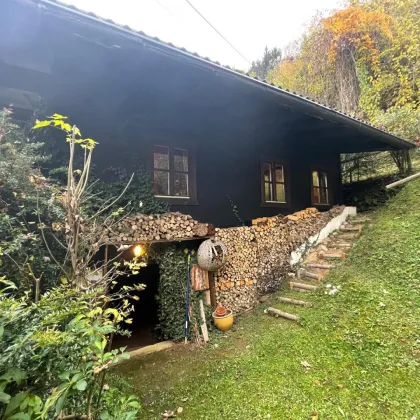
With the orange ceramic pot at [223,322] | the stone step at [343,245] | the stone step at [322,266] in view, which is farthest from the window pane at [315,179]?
the orange ceramic pot at [223,322]

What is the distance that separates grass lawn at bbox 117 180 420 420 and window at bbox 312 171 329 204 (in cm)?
338

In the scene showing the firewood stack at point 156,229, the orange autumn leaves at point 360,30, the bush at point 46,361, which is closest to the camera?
the bush at point 46,361

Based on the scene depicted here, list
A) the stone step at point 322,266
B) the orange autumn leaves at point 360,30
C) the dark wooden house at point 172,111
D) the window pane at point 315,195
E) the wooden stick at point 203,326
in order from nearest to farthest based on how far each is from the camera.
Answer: the dark wooden house at point 172,111, the wooden stick at point 203,326, the stone step at point 322,266, the window pane at point 315,195, the orange autumn leaves at point 360,30

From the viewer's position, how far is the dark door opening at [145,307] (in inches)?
225

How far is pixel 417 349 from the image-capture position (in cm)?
347

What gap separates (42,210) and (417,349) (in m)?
4.92

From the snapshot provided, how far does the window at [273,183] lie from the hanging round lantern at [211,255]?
2.36 metres

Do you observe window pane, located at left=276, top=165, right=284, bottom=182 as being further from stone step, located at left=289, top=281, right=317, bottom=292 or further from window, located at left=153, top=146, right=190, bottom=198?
window, located at left=153, top=146, right=190, bottom=198

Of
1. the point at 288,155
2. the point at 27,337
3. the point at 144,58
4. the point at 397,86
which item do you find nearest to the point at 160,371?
the point at 27,337

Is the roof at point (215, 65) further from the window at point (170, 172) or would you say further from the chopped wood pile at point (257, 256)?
the chopped wood pile at point (257, 256)

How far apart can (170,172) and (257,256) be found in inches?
104

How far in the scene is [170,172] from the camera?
5.18 meters

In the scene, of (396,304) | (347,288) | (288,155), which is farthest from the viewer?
(288,155)

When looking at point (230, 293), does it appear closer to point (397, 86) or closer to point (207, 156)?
point (207, 156)
